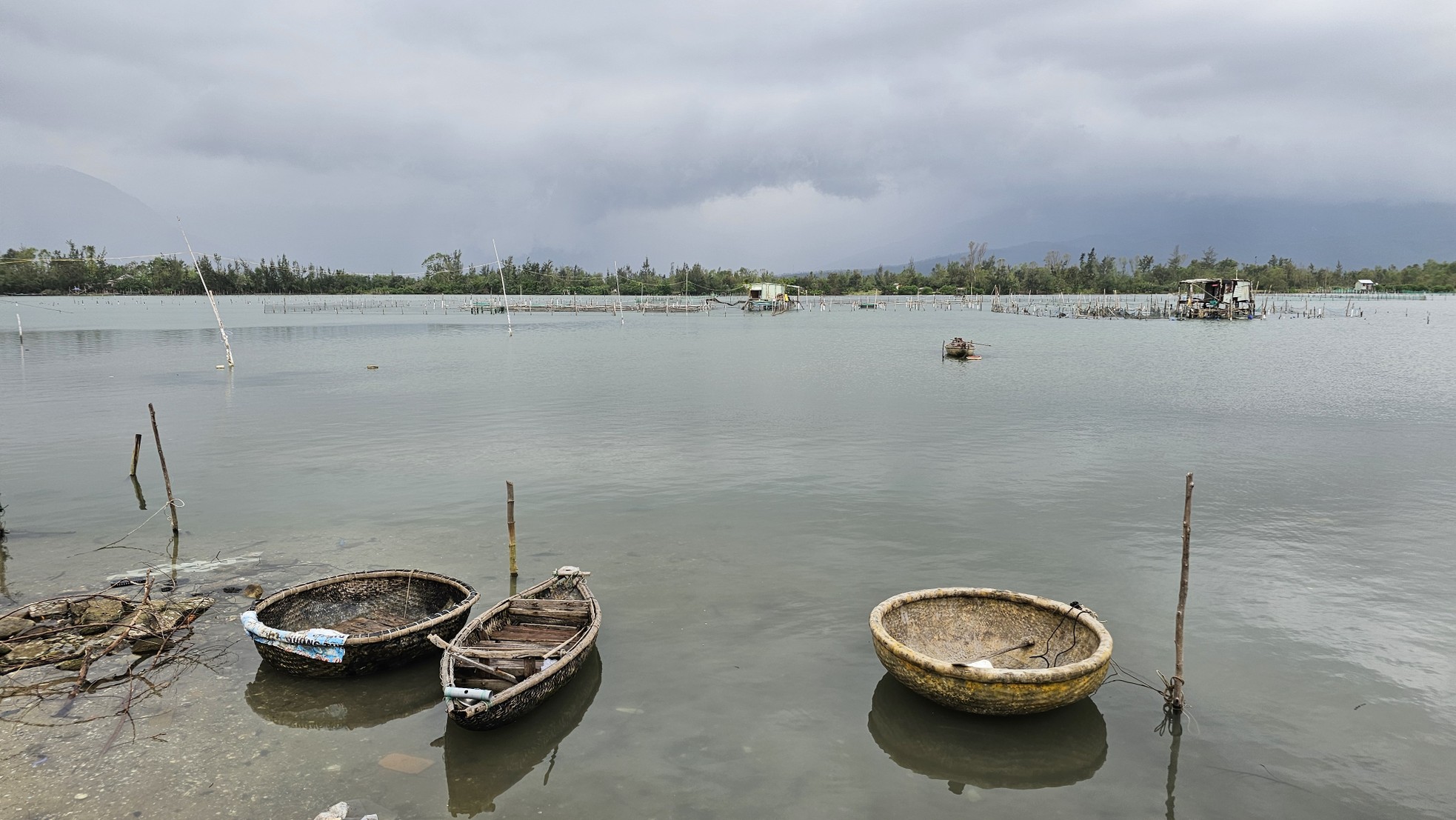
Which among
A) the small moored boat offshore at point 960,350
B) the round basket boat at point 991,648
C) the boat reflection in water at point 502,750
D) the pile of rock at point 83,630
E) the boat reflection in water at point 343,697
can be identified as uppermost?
the small moored boat offshore at point 960,350

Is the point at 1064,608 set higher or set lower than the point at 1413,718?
higher

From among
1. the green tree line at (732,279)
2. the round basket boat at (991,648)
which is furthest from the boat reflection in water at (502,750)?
the green tree line at (732,279)

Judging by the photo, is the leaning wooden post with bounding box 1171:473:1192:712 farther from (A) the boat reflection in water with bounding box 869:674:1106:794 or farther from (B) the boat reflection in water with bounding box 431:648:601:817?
(B) the boat reflection in water with bounding box 431:648:601:817

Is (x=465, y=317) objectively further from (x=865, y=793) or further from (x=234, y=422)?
(x=865, y=793)

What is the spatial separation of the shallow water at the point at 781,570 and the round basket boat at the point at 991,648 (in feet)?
1.78

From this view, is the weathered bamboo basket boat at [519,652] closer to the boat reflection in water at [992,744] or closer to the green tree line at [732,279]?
the boat reflection in water at [992,744]

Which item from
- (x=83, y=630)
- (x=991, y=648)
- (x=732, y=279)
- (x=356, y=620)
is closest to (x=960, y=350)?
(x=991, y=648)

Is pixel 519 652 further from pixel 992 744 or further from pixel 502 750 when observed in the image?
pixel 992 744

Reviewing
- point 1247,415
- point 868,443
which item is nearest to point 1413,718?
point 868,443

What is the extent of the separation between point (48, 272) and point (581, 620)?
155309 mm

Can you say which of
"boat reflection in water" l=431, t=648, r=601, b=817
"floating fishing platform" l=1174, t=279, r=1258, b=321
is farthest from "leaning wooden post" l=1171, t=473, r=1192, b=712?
"floating fishing platform" l=1174, t=279, r=1258, b=321

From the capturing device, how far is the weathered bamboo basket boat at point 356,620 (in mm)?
7973

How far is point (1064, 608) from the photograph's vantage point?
8.33 m

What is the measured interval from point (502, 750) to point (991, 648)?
17.4 feet
